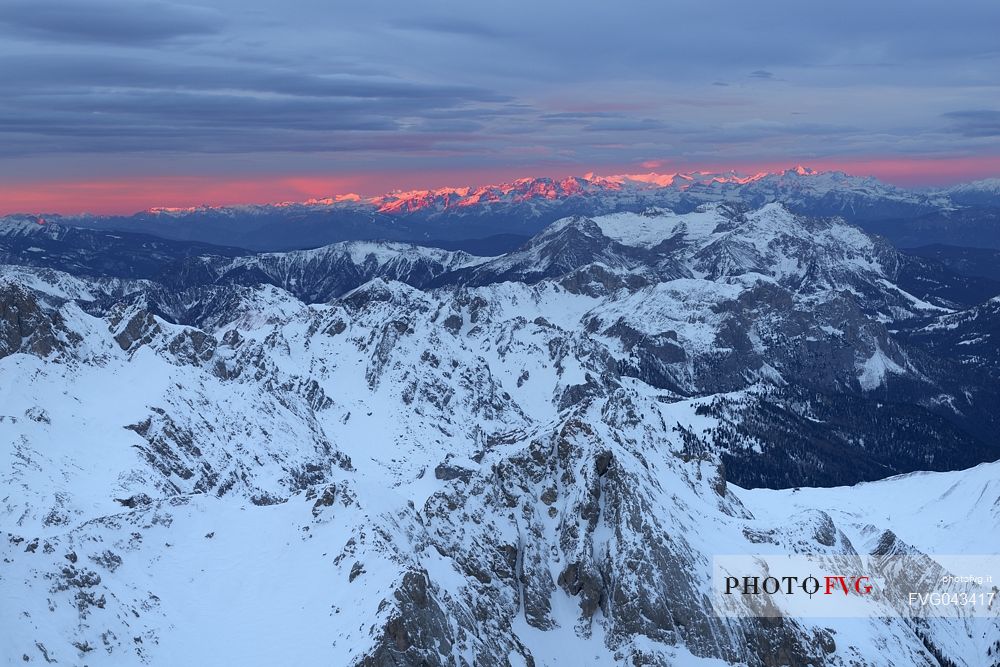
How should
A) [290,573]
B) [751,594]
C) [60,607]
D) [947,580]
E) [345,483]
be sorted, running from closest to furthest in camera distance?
1. [60,607]
2. [290,573]
3. [345,483]
4. [751,594]
5. [947,580]

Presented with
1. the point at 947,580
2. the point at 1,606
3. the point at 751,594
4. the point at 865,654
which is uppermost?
the point at 1,606

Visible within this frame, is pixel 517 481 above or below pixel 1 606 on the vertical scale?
below

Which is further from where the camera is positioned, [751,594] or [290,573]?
[751,594]

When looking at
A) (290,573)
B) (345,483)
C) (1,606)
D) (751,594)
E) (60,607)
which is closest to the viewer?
(1,606)

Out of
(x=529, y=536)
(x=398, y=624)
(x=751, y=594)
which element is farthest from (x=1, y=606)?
(x=751, y=594)

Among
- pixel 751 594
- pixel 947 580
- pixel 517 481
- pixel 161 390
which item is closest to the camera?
pixel 751 594

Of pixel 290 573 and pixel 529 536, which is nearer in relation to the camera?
pixel 290 573

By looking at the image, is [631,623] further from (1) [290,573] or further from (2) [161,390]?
(2) [161,390]

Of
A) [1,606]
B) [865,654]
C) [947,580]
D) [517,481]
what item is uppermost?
[1,606]

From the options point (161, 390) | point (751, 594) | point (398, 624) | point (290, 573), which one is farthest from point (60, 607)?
point (161, 390)

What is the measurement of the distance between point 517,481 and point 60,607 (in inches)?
2638

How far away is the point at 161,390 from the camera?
598 ft

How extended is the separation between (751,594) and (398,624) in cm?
5887

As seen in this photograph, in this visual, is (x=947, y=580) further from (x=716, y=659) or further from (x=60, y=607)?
(x=60, y=607)
